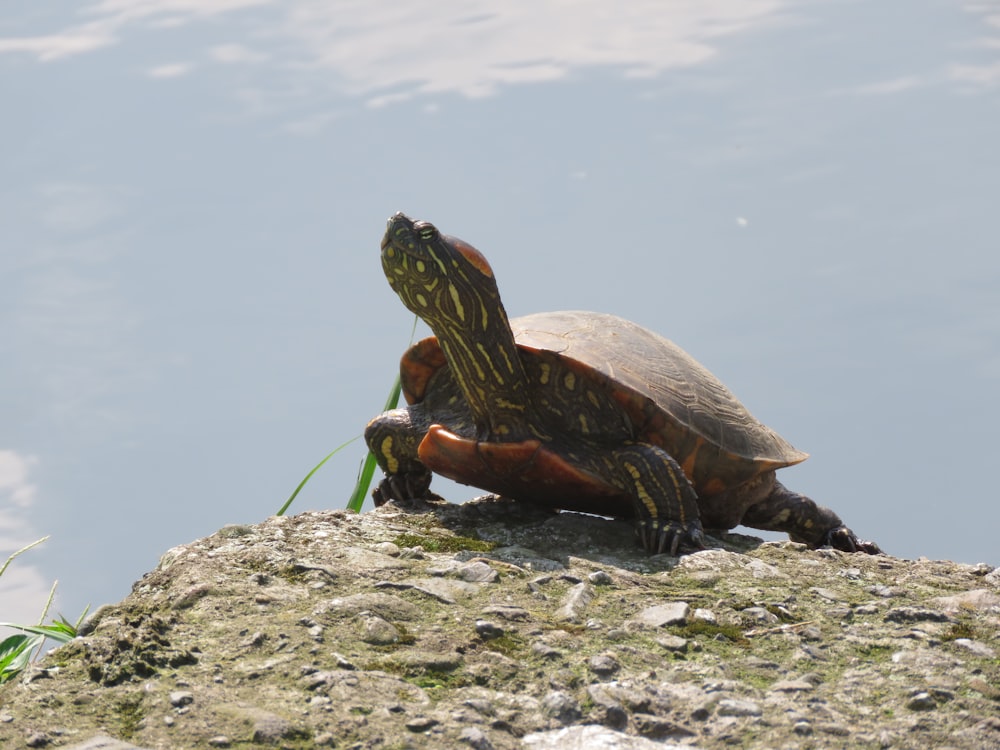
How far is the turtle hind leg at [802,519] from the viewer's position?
229 inches

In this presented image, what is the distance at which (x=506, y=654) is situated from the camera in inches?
122

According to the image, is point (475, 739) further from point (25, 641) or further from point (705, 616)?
point (25, 641)

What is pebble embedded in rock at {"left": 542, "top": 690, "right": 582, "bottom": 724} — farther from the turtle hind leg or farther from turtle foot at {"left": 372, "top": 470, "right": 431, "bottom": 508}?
the turtle hind leg

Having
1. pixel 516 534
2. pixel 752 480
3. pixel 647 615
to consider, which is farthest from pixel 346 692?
pixel 752 480

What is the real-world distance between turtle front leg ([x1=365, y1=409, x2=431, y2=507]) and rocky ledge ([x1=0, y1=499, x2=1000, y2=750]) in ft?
3.84

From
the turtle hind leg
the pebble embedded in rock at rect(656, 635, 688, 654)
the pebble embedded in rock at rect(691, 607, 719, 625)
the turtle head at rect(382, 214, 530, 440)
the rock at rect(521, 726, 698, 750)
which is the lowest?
the turtle hind leg

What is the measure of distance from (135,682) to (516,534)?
206cm

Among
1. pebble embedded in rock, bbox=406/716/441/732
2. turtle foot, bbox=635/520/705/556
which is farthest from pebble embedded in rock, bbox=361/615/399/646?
turtle foot, bbox=635/520/705/556

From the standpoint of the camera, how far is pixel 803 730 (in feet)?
8.75

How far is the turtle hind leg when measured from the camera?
5824 mm

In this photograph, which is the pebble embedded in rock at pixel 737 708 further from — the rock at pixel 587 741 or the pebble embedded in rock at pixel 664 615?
the pebble embedded in rock at pixel 664 615

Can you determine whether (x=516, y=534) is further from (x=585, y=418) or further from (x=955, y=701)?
(x=955, y=701)

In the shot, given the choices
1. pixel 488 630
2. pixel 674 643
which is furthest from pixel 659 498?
pixel 488 630

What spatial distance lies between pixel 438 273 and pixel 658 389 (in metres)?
1.14
